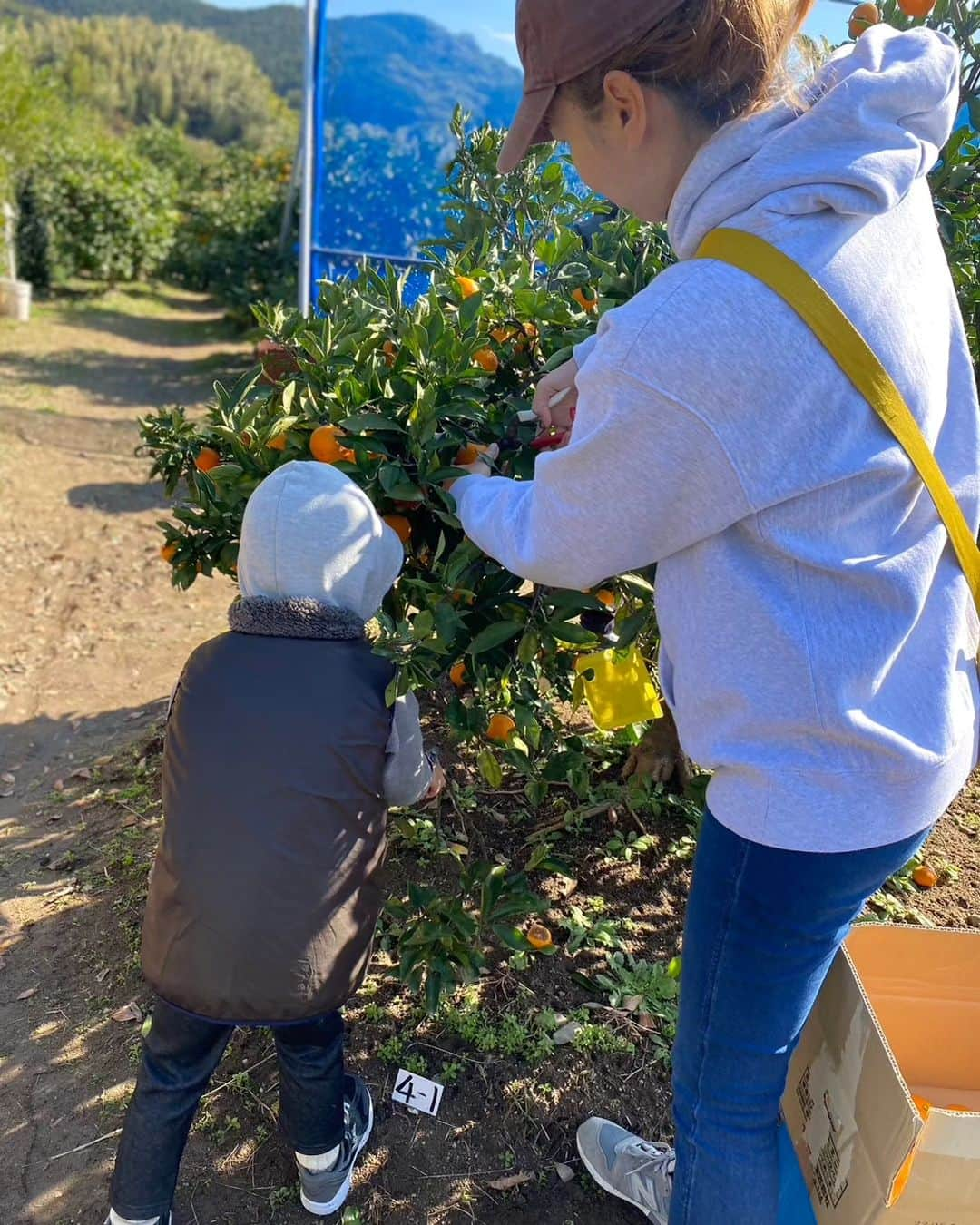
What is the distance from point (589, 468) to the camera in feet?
3.73

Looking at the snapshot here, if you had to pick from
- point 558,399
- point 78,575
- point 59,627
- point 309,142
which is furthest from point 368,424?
point 309,142

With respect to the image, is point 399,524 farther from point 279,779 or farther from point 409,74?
point 409,74

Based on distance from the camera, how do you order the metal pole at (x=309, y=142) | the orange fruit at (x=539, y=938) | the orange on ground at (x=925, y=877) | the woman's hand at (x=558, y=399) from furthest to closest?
the metal pole at (x=309, y=142) → the orange on ground at (x=925, y=877) → the orange fruit at (x=539, y=938) → the woman's hand at (x=558, y=399)

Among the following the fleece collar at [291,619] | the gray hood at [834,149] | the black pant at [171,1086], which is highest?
the gray hood at [834,149]

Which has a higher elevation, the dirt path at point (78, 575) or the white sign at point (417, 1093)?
the white sign at point (417, 1093)

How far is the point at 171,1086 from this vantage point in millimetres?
1810

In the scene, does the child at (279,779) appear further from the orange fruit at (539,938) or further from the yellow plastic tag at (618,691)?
the orange fruit at (539,938)

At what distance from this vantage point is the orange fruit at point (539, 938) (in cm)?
241

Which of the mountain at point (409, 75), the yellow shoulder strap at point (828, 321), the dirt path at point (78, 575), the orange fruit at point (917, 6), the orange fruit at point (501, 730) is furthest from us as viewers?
the mountain at point (409, 75)

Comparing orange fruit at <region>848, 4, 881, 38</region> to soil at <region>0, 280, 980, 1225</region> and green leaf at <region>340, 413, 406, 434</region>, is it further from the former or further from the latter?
soil at <region>0, 280, 980, 1225</region>

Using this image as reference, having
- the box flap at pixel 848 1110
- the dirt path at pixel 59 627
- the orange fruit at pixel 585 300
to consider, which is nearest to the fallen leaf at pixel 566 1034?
the box flap at pixel 848 1110

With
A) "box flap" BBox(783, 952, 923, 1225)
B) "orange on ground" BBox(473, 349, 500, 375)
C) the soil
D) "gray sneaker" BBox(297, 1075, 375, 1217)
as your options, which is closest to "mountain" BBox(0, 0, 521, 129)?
the soil

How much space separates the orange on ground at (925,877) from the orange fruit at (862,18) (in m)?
2.06

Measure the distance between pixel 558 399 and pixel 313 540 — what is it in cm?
45
